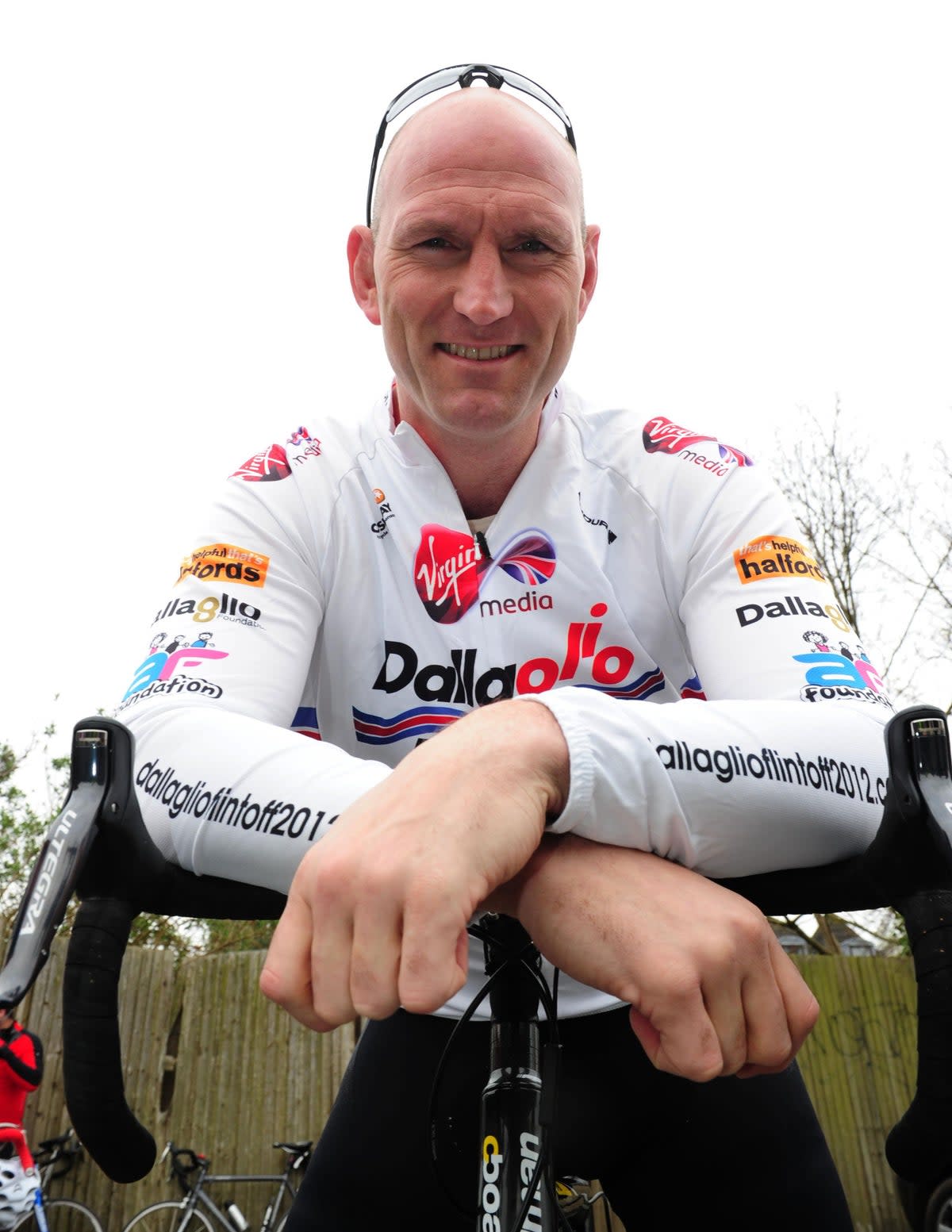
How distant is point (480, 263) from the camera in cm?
151

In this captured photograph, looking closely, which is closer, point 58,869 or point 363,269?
point 58,869

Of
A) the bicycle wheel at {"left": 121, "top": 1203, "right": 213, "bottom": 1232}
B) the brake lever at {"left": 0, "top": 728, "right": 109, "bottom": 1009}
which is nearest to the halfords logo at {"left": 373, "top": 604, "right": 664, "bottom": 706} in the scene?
the brake lever at {"left": 0, "top": 728, "right": 109, "bottom": 1009}

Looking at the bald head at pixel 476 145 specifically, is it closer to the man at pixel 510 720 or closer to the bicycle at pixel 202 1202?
the man at pixel 510 720

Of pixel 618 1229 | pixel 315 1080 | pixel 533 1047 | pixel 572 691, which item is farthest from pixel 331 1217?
pixel 315 1080

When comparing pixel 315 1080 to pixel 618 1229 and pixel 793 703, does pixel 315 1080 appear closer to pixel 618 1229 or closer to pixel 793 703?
pixel 618 1229

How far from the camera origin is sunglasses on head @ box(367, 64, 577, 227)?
68.0 inches

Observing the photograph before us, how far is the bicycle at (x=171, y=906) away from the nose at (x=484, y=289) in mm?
909

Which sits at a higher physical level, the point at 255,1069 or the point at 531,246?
the point at 531,246

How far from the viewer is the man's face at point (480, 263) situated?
150 cm

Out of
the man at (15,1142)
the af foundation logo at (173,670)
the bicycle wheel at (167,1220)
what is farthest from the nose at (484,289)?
the bicycle wheel at (167,1220)

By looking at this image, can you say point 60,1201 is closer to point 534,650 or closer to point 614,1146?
point 614,1146

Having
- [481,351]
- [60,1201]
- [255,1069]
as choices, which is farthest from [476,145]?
[60,1201]

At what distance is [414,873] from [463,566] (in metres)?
0.96

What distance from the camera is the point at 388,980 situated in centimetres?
73
